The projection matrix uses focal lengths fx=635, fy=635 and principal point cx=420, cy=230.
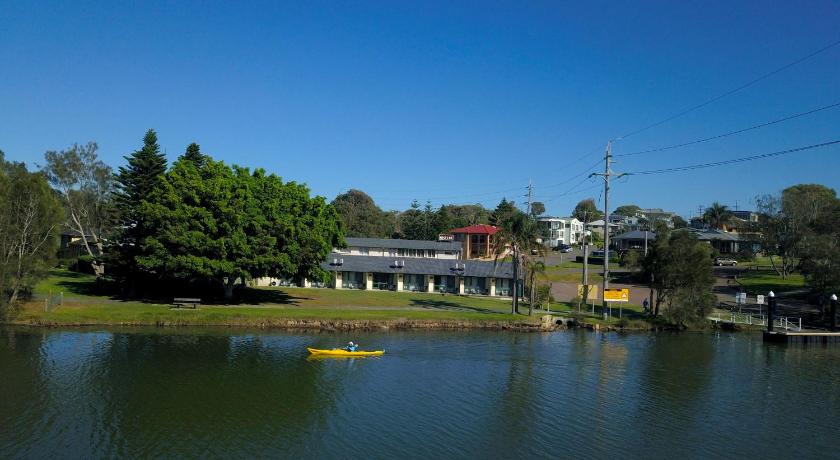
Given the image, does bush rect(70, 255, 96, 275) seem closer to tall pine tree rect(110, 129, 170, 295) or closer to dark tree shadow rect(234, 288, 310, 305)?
tall pine tree rect(110, 129, 170, 295)

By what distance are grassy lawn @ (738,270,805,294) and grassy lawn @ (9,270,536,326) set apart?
39540mm

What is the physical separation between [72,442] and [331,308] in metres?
37.6

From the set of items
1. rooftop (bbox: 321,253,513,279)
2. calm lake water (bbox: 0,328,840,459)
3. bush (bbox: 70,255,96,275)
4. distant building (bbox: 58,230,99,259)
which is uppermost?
distant building (bbox: 58,230,99,259)

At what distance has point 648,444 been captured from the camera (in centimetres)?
2852

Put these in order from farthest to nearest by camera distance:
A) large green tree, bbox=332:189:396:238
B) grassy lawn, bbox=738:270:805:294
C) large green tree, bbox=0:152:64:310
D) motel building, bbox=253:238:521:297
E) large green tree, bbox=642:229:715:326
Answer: large green tree, bbox=332:189:396:238
grassy lawn, bbox=738:270:805:294
motel building, bbox=253:238:521:297
large green tree, bbox=642:229:715:326
large green tree, bbox=0:152:64:310

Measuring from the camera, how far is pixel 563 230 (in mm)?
187625

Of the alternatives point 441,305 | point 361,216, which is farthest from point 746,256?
point 361,216

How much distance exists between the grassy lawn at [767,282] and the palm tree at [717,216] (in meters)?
58.6

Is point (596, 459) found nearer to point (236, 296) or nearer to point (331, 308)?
point (331, 308)

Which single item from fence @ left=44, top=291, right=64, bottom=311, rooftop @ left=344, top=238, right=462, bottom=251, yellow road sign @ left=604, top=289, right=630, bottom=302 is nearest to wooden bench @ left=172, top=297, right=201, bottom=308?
fence @ left=44, top=291, right=64, bottom=311

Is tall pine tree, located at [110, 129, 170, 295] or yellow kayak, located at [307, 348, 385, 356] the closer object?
yellow kayak, located at [307, 348, 385, 356]

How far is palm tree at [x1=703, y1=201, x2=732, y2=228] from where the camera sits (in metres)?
162

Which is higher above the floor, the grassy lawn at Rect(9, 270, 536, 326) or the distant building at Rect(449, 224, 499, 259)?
the distant building at Rect(449, 224, 499, 259)

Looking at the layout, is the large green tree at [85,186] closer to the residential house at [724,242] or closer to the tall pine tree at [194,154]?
the tall pine tree at [194,154]
